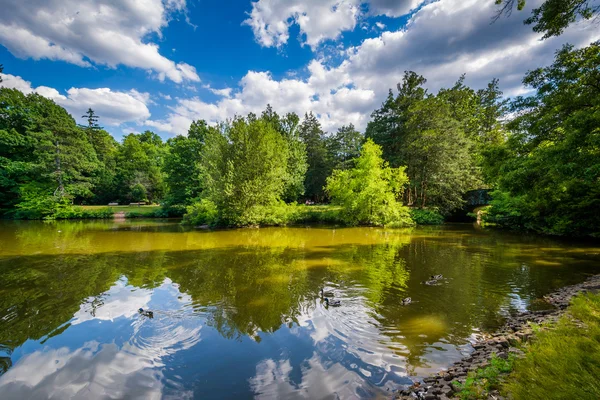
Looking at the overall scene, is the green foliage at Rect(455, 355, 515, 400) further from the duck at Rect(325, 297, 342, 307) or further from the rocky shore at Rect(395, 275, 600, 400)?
the duck at Rect(325, 297, 342, 307)

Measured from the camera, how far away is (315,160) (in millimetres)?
44031

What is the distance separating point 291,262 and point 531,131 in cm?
1346

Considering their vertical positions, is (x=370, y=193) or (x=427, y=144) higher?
(x=427, y=144)

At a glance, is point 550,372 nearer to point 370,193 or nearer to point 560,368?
point 560,368

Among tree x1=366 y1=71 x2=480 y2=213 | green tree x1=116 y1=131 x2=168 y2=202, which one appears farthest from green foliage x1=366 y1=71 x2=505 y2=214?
green tree x1=116 y1=131 x2=168 y2=202

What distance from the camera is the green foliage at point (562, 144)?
970 cm

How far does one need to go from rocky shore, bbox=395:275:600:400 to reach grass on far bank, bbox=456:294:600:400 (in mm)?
241

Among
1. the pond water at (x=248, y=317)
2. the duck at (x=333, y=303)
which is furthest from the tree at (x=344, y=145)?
the duck at (x=333, y=303)

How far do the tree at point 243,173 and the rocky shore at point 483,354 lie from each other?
19.8 metres

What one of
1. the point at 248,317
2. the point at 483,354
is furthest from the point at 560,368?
the point at 248,317

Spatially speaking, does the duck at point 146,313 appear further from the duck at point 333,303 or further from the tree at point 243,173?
the tree at point 243,173

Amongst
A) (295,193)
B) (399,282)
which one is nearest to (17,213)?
(295,193)

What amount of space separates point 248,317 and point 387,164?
22372 millimetres

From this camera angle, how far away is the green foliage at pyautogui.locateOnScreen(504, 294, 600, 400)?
247cm
